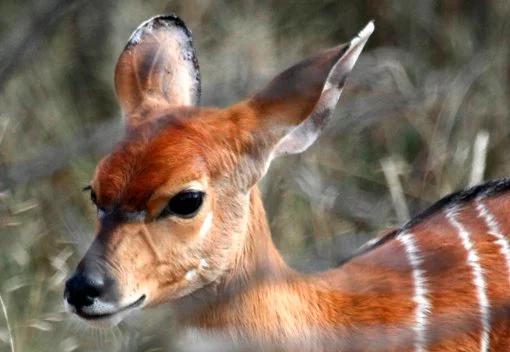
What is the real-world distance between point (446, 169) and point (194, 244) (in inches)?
72.8

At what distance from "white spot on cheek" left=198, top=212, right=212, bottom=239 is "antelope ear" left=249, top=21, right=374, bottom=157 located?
0.80ft

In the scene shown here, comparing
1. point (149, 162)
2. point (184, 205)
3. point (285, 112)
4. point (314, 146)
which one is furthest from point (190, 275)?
point (314, 146)

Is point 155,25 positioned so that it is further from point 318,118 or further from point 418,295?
point 418,295

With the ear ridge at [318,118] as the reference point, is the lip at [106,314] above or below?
below

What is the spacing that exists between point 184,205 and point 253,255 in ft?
0.84

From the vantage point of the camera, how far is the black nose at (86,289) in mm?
2768

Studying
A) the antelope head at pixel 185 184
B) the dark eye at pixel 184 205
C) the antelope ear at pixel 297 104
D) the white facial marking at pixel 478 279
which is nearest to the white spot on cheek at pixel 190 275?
the antelope head at pixel 185 184

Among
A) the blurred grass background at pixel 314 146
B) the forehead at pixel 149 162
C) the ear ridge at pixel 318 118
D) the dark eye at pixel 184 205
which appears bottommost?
the blurred grass background at pixel 314 146

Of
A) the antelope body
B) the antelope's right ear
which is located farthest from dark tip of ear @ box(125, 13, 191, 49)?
the antelope's right ear

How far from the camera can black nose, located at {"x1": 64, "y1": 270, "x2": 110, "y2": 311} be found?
109 inches

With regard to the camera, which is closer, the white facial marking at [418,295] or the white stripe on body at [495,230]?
the white facial marking at [418,295]

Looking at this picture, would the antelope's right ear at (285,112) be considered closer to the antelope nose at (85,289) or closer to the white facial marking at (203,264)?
the white facial marking at (203,264)

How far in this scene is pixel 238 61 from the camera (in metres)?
4.85

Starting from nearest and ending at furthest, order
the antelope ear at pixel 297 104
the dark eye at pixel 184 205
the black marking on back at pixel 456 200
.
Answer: the dark eye at pixel 184 205 < the antelope ear at pixel 297 104 < the black marking on back at pixel 456 200
